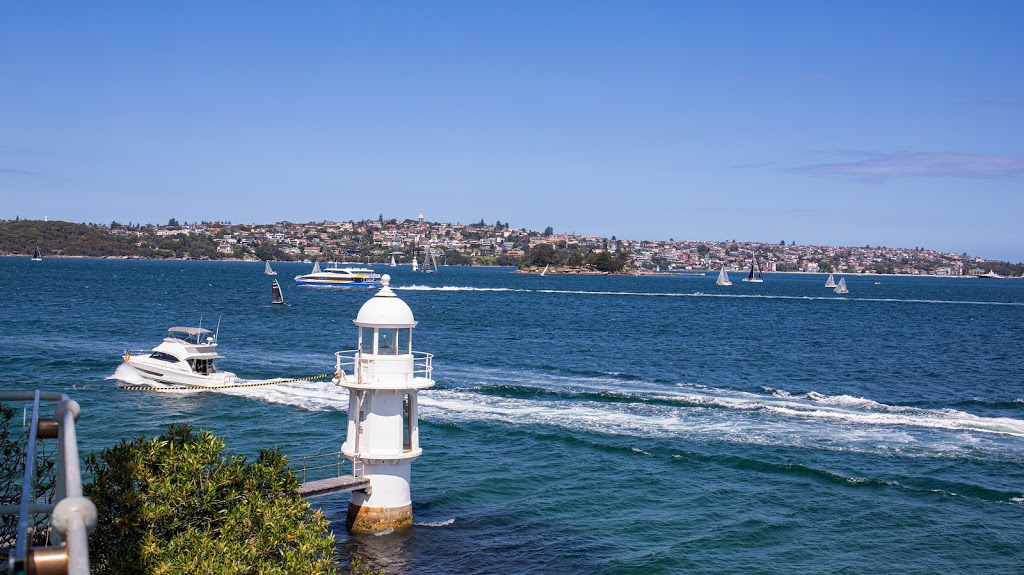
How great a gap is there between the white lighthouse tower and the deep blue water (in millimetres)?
739

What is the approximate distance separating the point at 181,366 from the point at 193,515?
29.3 metres

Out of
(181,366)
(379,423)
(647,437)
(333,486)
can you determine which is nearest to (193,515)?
(333,486)

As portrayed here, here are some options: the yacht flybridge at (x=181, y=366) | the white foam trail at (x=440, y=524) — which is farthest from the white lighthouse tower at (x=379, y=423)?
the yacht flybridge at (x=181, y=366)

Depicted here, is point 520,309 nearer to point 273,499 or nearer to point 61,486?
point 273,499

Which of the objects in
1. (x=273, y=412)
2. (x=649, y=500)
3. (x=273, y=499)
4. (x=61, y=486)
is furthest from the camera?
(x=273, y=412)

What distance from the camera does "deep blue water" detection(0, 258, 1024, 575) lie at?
21.8 m

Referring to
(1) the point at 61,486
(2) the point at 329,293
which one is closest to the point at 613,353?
(1) the point at 61,486

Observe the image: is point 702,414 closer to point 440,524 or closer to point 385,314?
point 440,524

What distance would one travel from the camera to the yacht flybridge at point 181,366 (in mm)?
40844

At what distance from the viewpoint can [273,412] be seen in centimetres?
3538

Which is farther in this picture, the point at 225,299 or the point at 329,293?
the point at 329,293

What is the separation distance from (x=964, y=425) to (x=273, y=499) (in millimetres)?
30983

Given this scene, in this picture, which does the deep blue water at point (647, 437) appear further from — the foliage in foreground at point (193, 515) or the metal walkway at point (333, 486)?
the foliage in foreground at point (193, 515)

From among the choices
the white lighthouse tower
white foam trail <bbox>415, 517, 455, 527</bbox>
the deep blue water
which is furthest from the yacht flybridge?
the white lighthouse tower
